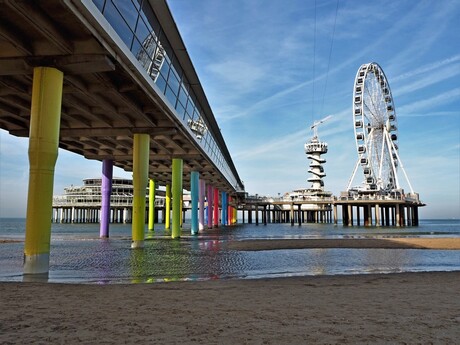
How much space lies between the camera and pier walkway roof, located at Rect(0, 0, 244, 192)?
35.3ft

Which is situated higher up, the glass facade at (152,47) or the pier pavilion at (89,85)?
the glass facade at (152,47)

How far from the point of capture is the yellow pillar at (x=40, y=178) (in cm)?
1142

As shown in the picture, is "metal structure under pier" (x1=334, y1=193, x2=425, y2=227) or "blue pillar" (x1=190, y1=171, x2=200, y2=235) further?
"metal structure under pier" (x1=334, y1=193, x2=425, y2=227)

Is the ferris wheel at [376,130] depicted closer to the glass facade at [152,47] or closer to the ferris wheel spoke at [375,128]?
the ferris wheel spoke at [375,128]

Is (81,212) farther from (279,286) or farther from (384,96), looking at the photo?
(279,286)

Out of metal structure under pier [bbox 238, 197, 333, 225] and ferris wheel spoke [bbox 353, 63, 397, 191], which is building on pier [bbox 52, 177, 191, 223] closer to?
metal structure under pier [bbox 238, 197, 333, 225]

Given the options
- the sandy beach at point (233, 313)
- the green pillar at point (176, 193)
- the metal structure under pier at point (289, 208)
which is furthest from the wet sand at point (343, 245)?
the metal structure under pier at point (289, 208)

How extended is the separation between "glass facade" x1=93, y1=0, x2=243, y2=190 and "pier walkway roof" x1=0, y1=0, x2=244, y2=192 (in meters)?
0.03

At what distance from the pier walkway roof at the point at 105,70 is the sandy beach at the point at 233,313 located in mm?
6366

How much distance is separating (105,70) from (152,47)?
15.5 ft

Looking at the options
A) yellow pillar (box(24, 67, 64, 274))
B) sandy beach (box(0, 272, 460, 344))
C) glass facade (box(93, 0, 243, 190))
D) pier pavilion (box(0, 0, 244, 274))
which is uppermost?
glass facade (box(93, 0, 243, 190))

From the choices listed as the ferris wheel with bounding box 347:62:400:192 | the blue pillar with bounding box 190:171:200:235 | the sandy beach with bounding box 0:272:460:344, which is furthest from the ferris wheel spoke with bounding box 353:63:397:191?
the sandy beach with bounding box 0:272:460:344

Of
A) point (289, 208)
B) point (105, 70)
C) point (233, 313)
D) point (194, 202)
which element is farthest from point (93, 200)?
point (233, 313)

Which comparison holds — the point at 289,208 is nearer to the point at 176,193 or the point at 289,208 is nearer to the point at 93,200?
the point at 93,200
